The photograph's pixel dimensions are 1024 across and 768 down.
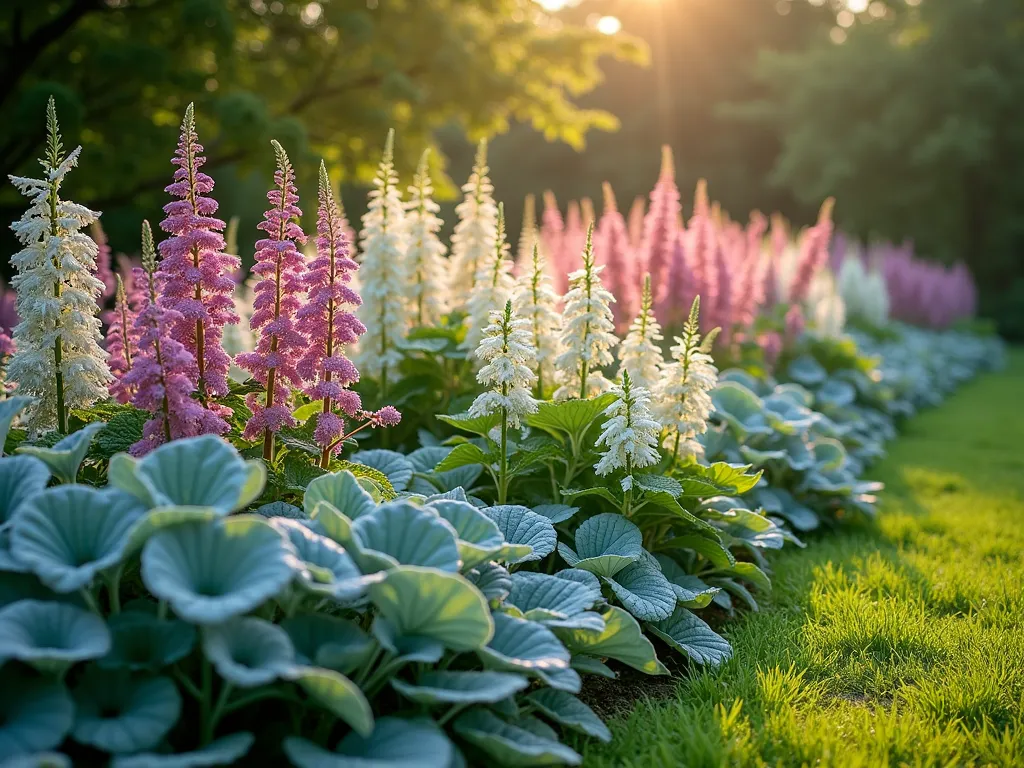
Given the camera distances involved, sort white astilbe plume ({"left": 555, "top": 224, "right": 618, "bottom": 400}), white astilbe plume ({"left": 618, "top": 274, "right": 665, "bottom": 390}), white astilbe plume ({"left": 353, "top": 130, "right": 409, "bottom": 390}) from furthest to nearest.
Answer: white astilbe plume ({"left": 353, "top": 130, "right": 409, "bottom": 390}), white astilbe plume ({"left": 618, "top": 274, "right": 665, "bottom": 390}), white astilbe plume ({"left": 555, "top": 224, "right": 618, "bottom": 400})

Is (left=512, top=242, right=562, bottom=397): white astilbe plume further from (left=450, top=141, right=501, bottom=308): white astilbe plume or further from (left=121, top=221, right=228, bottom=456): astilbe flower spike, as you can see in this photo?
(left=121, top=221, right=228, bottom=456): astilbe flower spike

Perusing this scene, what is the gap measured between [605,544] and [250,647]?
1.35 metres

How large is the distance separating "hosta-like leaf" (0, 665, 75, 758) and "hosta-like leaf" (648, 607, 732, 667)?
1.77 meters

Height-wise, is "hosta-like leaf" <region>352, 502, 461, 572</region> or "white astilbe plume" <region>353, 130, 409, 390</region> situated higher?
"white astilbe plume" <region>353, 130, 409, 390</region>

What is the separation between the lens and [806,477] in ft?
15.1

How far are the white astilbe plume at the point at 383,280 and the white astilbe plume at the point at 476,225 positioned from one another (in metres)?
0.40

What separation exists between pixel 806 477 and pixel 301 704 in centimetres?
339

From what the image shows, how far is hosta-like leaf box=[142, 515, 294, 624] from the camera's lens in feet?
5.74

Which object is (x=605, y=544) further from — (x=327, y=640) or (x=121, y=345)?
(x=121, y=345)

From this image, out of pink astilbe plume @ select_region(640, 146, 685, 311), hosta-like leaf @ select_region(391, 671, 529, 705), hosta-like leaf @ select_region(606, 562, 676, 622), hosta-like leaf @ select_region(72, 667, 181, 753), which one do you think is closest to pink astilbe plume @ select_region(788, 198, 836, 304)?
pink astilbe plume @ select_region(640, 146, 685, 311)

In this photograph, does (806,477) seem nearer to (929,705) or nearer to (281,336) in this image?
(929,705)

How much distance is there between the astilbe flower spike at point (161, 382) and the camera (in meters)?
2.30

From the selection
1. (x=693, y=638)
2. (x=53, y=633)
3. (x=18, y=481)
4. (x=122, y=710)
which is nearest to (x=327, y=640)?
(x=122, y=710)

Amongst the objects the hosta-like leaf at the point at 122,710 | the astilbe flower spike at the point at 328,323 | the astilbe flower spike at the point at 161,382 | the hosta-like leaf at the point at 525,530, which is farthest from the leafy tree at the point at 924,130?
the hosta-like leaf at the point at 122,710
